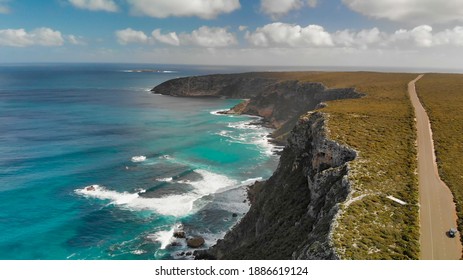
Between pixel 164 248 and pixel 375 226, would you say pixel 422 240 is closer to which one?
pixel 375 226

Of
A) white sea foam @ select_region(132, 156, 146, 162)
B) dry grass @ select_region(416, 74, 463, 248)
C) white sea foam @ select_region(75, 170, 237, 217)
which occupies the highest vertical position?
dry grass @ select_region(416, 74, 463, 248)

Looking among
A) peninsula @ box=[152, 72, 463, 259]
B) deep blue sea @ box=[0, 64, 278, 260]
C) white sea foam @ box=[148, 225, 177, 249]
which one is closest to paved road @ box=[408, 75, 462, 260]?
peninsula @ box=[152, 72, 463, 259]

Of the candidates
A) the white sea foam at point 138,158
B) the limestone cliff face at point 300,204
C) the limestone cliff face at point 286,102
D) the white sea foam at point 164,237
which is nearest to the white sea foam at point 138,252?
the white sea foam at point 164,237

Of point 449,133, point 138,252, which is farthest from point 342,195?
point 138,252

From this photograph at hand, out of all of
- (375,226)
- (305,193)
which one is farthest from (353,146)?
(375,226)

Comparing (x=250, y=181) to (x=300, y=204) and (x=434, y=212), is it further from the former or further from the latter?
(x=434, y=212)

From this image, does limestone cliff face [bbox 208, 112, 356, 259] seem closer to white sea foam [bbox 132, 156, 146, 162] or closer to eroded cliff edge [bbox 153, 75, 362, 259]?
eroded cliff edge [bbox 153, 75, 362, 259]

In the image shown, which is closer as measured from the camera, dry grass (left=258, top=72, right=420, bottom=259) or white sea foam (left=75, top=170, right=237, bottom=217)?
dry grass (left=258, top=72, right=420, bottom=259)
